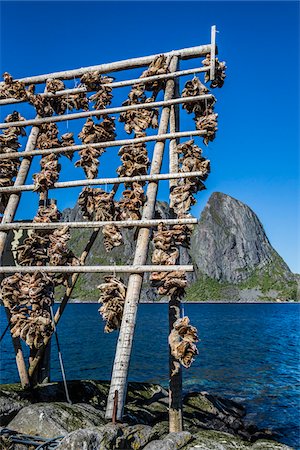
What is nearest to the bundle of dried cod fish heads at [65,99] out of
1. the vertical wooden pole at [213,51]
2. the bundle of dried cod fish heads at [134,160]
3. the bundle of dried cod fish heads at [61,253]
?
the bundle of dried cod fish heads at [134,160]

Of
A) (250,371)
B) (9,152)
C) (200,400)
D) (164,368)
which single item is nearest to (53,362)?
(164,368)

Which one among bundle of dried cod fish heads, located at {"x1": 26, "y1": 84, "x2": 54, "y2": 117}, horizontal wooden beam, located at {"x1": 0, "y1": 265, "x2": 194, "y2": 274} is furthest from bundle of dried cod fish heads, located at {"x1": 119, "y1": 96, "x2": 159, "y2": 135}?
horizontal wooden beam, located at {"x1": 0, "y1": 265, "x2": 194, "y2": 274}

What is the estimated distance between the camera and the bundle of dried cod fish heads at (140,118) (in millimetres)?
9594

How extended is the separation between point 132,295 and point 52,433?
2774 mm

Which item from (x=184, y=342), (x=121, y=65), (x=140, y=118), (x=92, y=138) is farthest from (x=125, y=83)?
(x=184, y=342)

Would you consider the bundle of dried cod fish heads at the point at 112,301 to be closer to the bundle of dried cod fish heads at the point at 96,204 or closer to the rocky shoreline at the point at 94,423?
the bundle of dried cod fish heads at the point at 96,204

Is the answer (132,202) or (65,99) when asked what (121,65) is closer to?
(65,99)

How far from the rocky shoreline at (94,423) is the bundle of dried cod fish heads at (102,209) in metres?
3.41

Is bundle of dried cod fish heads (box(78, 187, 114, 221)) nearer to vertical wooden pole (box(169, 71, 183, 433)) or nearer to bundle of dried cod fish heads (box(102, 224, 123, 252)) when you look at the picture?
bundle of dried cod fish heads (box(102, 224, 123, 252))

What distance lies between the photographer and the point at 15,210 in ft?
32.4

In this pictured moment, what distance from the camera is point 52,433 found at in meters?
7.23

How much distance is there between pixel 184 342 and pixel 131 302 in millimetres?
1303

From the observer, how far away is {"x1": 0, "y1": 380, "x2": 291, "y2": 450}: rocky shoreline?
245 inches

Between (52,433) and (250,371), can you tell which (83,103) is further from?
(250,371)
